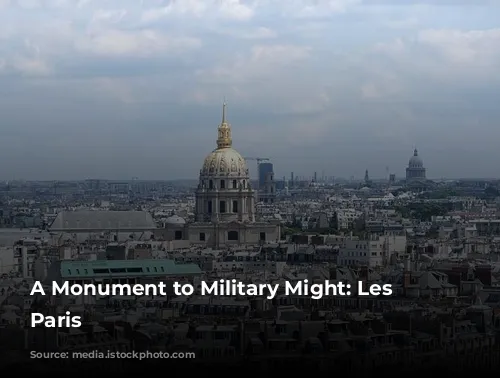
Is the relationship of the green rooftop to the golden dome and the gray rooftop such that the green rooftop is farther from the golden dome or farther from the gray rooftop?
the gray rooftop

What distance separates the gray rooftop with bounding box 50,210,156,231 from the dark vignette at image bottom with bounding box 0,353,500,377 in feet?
216

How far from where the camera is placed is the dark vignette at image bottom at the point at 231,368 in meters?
33.4

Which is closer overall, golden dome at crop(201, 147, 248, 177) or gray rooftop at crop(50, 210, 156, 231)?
golden dome at crop(201, 147, 248, 177)

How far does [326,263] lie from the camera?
7344 centimetres

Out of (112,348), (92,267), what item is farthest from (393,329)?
(92,267)

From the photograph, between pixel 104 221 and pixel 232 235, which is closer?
pixel 232 235

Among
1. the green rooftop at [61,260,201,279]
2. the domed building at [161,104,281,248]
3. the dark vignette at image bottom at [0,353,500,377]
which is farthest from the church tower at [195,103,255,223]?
the dark vignette at image bottom at [0,353,500,377]

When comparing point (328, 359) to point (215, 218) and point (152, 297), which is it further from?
point (215, 218)

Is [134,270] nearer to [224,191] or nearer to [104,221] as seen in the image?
[224,191]

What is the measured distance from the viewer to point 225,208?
9700cm

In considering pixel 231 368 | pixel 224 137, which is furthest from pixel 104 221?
pixel 231 368

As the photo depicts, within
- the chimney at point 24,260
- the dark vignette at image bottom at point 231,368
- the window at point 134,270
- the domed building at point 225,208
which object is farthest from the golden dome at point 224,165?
the dark vignette at image bottom at point 231,368

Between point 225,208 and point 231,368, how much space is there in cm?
6298

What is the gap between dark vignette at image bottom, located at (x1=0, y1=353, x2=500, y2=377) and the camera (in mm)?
33375
